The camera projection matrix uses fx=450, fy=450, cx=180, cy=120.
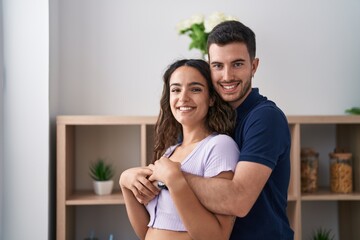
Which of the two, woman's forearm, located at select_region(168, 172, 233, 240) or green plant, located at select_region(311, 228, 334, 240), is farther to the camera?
green plant, located at select_region(311, 228, 334, 240)

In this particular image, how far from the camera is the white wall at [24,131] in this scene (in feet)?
7.64

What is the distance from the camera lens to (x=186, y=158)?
1379 mm

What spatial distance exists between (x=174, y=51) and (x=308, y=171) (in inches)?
41.4

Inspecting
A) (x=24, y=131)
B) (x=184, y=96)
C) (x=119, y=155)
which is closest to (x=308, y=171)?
(x=119, y=155)

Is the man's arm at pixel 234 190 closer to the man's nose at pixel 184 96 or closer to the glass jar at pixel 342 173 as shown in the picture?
the man's nose at pixel 184 96

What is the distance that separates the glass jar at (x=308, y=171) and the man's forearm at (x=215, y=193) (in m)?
1.40

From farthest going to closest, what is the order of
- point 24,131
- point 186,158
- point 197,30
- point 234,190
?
point 197,30, point 24,131, point 186,158, point 234,190

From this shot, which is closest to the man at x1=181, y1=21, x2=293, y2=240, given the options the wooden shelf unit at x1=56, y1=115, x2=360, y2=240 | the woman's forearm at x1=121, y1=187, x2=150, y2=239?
the woman's forearm at x1=121, y1=187, x2=150, y2=239

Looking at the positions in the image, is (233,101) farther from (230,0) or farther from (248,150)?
(230,0)

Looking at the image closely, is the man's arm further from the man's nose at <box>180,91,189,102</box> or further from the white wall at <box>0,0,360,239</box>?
the white wall at <box>0,0,360,239</box>

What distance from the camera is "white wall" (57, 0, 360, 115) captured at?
106 inches

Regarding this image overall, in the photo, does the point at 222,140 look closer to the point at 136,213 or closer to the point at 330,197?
the point at 136,213

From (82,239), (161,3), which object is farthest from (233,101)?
(82,239)

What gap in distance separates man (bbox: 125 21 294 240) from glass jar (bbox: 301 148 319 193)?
115cm
